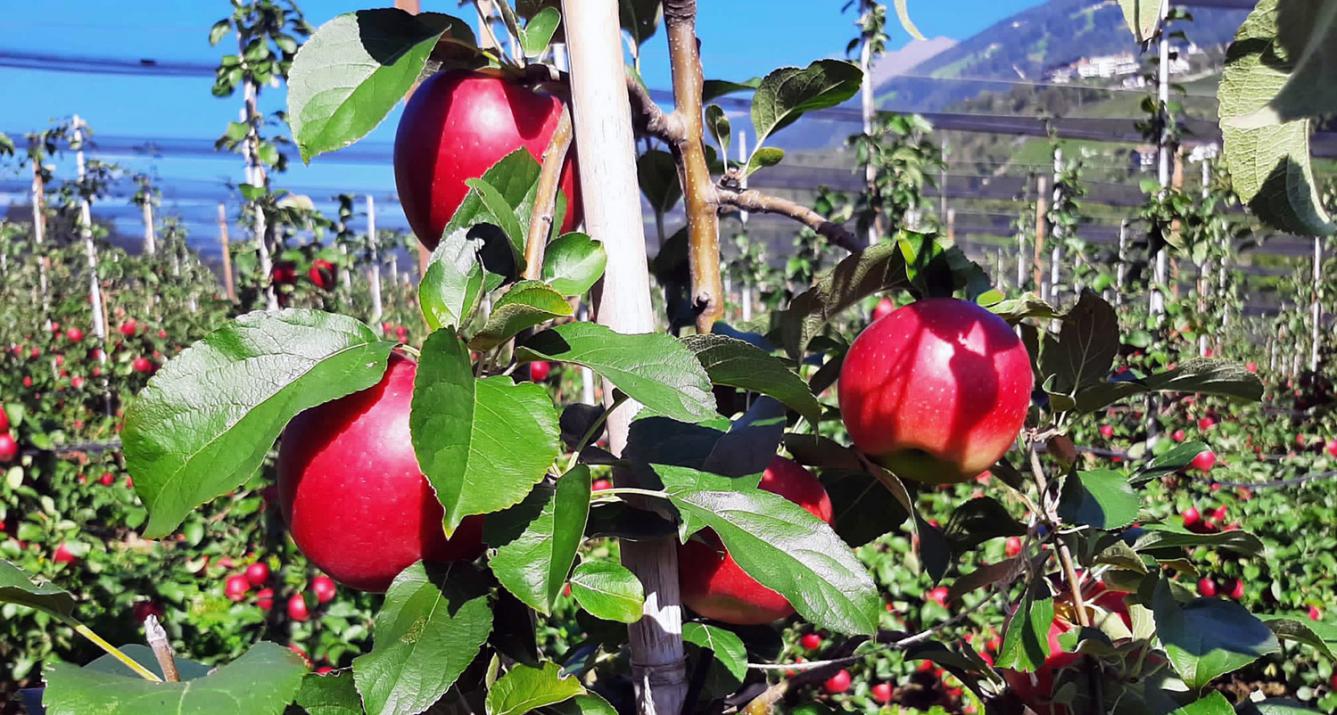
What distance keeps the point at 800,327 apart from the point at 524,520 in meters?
0.24

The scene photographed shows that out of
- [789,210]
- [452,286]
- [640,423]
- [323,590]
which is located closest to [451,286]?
[452,286]

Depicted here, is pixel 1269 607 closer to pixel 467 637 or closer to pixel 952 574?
pixel 952 574

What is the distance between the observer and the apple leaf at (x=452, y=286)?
0.42m

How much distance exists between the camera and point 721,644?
52 centimetres

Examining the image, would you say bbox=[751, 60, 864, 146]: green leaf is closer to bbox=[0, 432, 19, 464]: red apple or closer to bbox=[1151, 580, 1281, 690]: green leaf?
bbox=[1151, 580, 1281, 690]: green leaf

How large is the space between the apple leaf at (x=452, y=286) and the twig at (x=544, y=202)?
0.07 ft

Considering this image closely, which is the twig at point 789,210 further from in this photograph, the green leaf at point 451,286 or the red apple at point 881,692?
the red apple at point 881,692

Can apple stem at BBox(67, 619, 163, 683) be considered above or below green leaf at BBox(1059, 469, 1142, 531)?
above

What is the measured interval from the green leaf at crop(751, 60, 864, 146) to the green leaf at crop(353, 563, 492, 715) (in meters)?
0.32

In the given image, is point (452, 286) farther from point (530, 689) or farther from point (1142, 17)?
point (1142, 17)

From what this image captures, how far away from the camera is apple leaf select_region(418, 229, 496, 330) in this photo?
417mm

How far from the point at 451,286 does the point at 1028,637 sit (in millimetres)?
360

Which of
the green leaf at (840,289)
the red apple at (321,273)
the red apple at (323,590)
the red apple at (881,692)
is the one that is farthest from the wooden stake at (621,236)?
the red apple at (321,273)

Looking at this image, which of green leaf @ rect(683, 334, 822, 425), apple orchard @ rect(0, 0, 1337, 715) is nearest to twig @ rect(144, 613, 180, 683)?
apple orchard @ rect(0, 0, 1337, 715)
